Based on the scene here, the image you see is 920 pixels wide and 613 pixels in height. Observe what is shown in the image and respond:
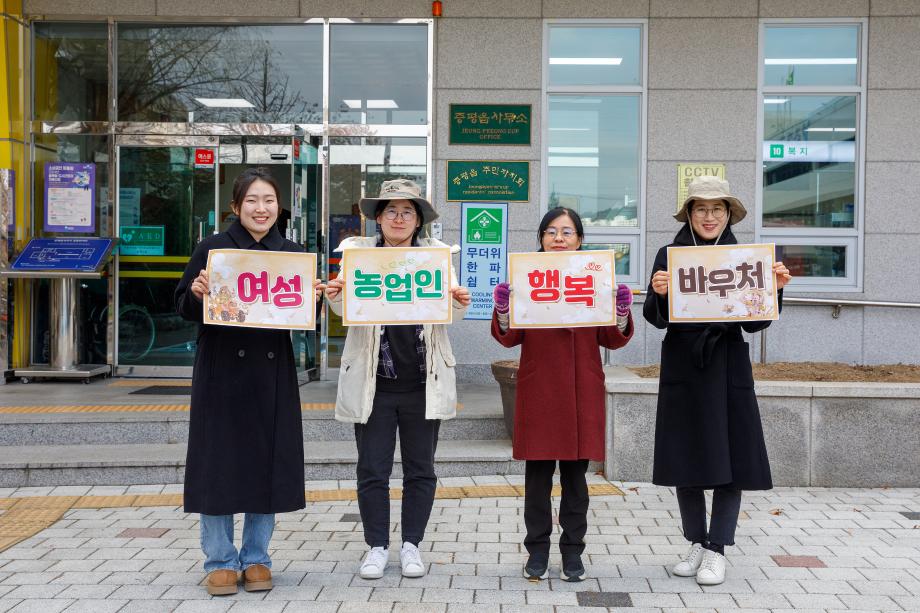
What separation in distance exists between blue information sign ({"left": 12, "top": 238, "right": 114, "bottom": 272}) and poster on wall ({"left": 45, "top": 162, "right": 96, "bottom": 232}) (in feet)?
0.90

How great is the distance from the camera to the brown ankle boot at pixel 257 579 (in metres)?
4.43

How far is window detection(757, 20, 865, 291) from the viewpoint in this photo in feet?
30.8

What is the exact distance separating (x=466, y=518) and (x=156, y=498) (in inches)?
83.4

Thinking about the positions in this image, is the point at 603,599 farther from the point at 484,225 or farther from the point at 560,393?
the point at 484,225

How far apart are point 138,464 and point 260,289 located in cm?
279

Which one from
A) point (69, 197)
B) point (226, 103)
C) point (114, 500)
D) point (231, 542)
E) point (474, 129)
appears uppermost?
point (226, 103)

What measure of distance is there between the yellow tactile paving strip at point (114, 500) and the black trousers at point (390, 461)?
1529 millimetres

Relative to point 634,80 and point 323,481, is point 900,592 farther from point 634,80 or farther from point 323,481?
point 634,80

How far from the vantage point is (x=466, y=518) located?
5.77m

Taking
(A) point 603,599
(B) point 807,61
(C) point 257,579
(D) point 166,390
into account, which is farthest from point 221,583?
(B) point 807,61

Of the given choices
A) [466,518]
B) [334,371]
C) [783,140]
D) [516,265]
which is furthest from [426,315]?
[783,140]

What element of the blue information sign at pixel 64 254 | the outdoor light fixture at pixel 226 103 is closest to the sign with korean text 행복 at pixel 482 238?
the outdoor light fixture at pixel 226 103

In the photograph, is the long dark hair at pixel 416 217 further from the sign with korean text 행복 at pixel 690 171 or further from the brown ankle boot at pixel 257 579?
the sign with korean text 행복 at pixel 690 171

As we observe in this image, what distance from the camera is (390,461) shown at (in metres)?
4.71
